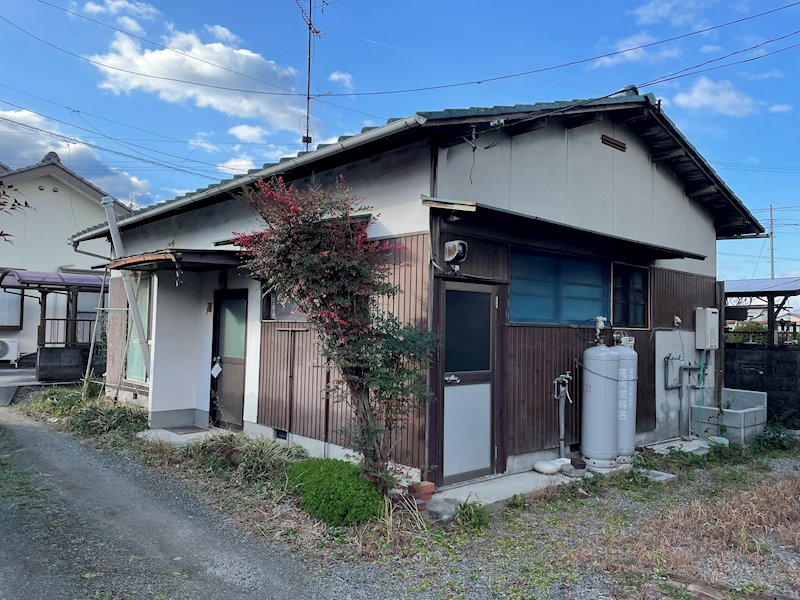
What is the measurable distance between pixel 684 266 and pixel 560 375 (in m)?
3.70

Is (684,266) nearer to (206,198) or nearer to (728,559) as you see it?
(728,559)

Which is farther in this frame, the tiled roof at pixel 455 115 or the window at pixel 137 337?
the window at pixel 137 337

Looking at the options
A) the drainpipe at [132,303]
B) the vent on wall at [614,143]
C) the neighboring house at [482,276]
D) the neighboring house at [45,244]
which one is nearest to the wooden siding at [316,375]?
the neighboring house at [482,276]

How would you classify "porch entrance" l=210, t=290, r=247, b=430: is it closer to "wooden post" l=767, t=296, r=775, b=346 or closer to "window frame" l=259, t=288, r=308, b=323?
"window frame" l=259, t=288, r=308, b=323

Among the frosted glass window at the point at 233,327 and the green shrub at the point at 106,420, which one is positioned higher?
the frosted glass window at the point at 233,327

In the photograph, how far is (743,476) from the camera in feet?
20.1

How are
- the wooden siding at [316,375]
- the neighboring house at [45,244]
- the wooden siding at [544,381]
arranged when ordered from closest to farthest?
the wooden siding at [316,375]
the wooden siding at [544,381]
the neighboring house at [45,244]

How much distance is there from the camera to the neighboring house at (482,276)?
5148mm

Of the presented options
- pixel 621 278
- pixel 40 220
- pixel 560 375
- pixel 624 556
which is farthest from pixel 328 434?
pixel 40 220

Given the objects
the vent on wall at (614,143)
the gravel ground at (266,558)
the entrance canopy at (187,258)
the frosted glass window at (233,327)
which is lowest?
the gravel ground at (266,558)

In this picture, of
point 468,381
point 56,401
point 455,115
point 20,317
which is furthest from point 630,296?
point 20,317

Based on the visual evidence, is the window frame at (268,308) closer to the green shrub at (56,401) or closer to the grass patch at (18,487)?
the grass patch at (18,487)

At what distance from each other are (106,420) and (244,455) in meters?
3.47

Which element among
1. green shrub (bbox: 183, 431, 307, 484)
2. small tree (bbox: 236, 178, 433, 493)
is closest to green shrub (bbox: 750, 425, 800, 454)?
small tree (bbox: 236, 178, 433, 493)
